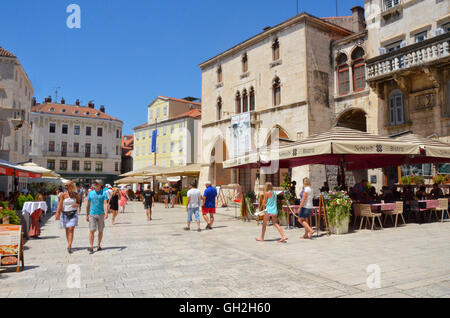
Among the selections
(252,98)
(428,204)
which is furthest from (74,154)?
(428,204)

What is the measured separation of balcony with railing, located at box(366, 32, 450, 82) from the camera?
49.8 ft

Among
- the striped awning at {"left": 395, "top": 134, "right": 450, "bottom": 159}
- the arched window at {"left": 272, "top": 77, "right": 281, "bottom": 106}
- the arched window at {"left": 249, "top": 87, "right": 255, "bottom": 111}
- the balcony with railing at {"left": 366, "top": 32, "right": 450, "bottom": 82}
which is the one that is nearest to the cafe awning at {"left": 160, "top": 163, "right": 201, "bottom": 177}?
the arched window at {"left": 249, "top": 87, "right": 255, "bottom": 111}

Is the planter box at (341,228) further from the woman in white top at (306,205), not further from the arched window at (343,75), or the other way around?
the arched window at (343,75)

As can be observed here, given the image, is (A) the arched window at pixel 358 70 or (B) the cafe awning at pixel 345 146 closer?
(B) the cafe awning at pixel 345 146

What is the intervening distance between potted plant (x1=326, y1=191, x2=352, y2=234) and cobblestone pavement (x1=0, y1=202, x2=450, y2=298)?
41cm

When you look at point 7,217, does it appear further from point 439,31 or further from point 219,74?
point 219,74

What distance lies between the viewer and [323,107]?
21.6m

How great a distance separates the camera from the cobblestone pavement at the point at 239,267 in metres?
4.74

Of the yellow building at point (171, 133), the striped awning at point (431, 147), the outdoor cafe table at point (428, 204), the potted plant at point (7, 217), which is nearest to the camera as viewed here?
the potted plant at point (7, 217)

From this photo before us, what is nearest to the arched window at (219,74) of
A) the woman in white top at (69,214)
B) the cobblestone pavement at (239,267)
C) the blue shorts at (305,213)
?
the cobblestone pavement at (239,267)

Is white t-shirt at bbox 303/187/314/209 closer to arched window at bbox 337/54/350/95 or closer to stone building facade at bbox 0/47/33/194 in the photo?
arched window at bbox 337/54/350/95

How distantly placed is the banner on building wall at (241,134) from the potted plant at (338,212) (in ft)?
47.3
